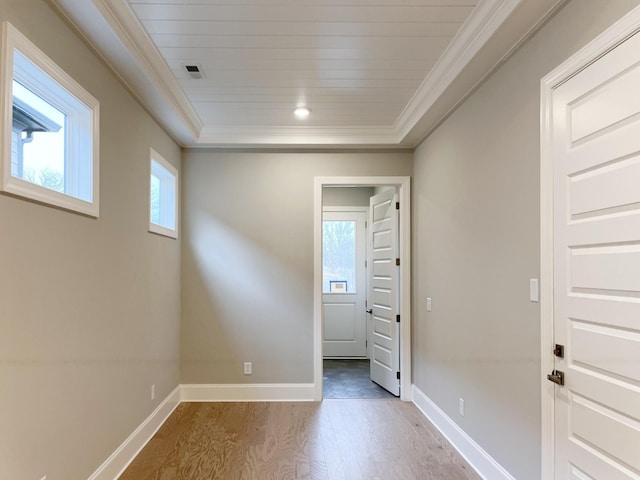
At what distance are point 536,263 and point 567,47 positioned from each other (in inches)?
39.9

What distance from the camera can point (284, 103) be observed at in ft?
11.0

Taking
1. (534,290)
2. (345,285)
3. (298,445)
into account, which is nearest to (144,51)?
(534,290)

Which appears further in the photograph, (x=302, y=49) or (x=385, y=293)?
(x=385, y=293)

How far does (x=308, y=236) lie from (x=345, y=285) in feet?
6.80

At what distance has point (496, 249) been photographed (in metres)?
2.44

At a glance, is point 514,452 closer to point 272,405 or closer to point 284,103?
point 272,405

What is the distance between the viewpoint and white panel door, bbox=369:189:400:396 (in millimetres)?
4219

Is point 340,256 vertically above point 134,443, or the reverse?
point 340,256

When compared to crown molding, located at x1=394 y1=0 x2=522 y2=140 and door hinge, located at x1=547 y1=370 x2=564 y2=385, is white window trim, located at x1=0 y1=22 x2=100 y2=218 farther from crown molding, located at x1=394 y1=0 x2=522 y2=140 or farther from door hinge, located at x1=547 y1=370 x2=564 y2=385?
door hinge, located at x1=547 y1=370 x2=564 y2=385

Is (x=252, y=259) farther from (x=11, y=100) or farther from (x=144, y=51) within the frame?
(x=11, y=100)

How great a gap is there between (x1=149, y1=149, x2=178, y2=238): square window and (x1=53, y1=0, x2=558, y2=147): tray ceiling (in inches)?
14.1

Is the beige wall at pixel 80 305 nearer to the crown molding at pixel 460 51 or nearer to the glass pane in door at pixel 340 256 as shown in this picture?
the crown molding at pixel 460 51

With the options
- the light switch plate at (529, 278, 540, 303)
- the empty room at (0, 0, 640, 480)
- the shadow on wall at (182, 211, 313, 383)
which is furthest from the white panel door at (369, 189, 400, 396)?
the light switch plate at (529, 278, 540, 303)

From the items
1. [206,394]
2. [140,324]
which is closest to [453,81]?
[140,324]
